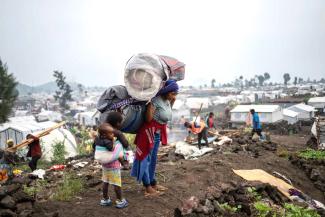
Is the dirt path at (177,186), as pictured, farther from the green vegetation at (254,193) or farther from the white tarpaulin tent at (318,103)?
the white tarpaulin tent at (318,103)

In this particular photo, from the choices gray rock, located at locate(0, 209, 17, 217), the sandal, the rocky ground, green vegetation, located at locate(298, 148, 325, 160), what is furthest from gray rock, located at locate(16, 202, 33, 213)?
green vegetation, located at locate(298, 148, 325, 160)

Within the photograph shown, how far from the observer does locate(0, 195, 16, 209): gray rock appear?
140 inches

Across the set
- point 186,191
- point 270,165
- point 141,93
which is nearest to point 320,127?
point 270,165

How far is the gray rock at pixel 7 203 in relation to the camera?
3568 millimetres

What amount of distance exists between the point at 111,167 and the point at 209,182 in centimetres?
248

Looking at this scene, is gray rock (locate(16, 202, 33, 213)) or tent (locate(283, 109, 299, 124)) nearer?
gray rock (locate(16, 202, 33, 213))

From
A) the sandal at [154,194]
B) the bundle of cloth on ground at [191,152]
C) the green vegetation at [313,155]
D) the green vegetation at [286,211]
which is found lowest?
the green vegetation at [313,155]

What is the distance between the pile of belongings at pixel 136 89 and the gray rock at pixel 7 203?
4.45 ft

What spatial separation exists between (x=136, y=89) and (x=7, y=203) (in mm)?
1946

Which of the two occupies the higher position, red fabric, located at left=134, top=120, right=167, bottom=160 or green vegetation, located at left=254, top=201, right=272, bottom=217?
red fabric, located at left=134, top=120, right=167, bottom=160

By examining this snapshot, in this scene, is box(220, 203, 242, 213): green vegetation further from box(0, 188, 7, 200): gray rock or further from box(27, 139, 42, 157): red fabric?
box(27, 139, 42, 157): red fabric

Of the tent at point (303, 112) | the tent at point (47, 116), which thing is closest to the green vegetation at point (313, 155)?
the tent at point (303, 112)

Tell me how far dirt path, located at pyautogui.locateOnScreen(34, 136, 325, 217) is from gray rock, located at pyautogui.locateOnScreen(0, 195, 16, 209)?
0.91ft

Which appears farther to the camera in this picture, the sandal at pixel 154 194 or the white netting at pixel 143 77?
the sandal at pixel 154 194
